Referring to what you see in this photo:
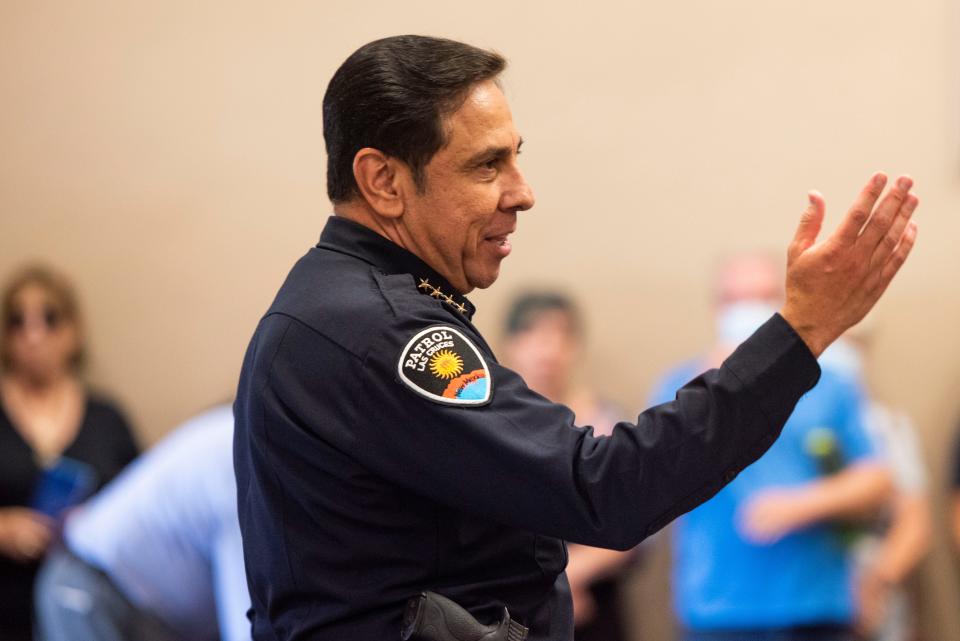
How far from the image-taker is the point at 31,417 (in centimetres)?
401

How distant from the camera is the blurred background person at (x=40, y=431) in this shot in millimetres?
3738

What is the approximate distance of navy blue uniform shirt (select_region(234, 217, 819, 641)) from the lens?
142 centimetres

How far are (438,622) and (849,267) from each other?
1.95 ft

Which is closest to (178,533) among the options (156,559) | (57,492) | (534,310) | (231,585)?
(156,559)

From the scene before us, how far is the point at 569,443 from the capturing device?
145 centimetres

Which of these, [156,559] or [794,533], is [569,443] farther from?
[794,533]

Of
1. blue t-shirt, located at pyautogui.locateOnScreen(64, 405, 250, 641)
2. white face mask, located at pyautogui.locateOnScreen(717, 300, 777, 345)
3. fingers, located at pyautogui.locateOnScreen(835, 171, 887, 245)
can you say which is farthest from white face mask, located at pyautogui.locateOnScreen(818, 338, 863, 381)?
fingers, located at pyautogui.locateOnScreen(835, 171, 887, 245)

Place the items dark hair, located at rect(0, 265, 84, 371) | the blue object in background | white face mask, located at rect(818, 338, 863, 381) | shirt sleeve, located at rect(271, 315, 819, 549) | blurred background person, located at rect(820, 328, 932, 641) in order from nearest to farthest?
shirt sleeve, located at rect(271, 315, 819, 549), white face mask, located at rect(818, 338, 863, 381), blurred background person, located at rect(820, 328, 932, 641), the blue object in background, dark hair, located at rect(0, 265, 84, 371)

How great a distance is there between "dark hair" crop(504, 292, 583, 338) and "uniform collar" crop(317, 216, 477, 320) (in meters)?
2.24

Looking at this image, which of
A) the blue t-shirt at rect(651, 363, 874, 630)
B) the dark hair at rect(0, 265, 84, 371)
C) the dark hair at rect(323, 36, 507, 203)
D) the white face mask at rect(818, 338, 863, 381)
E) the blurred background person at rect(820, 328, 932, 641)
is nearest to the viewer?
the dark hair at rect(323, 36, 507, 203)

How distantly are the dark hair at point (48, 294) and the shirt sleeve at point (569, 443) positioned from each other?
2958mm

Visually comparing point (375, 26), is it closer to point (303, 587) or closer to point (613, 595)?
point (613, 595)

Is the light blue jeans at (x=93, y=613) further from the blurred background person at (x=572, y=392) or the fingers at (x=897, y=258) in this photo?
the fingers at (x=897, y=258)

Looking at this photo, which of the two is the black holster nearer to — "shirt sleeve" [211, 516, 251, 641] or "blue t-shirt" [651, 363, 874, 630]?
"shirt sleeve" [211, 516, 251, 641]
